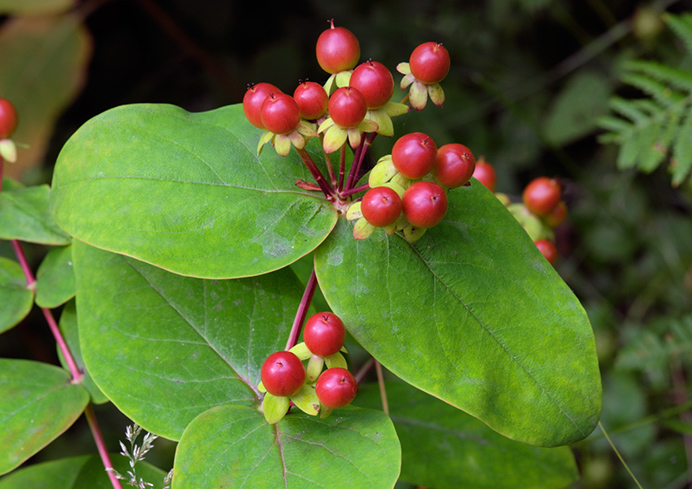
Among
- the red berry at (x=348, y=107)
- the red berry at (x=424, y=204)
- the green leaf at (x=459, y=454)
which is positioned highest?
the red berry at (x=348, y=107)

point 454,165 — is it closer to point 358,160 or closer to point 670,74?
point 358,160

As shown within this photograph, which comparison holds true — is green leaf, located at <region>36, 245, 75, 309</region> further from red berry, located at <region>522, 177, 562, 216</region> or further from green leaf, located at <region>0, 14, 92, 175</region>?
green leaf, located at <region>0, 14, 92, 175</region>

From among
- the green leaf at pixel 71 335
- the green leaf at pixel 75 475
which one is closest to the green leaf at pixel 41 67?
the green leaf at pixel 71 335

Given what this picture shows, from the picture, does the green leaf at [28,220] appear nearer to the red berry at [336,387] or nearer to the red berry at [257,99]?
the red berry at [257,99]

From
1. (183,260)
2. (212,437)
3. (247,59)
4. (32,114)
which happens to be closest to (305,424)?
(212,437)

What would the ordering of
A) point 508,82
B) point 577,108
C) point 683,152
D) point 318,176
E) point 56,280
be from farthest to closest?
point 508,82
point 577,108
point 683,152
point 56,280
point 318,176

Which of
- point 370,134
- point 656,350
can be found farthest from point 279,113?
point 656,350
